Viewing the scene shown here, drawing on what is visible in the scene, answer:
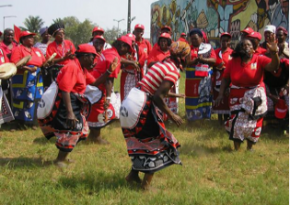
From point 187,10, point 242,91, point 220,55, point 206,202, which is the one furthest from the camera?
point 187,10

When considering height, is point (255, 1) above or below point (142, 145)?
above

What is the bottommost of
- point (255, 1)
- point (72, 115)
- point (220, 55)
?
point (72, 115)

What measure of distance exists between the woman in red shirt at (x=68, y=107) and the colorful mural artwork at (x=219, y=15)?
20.7 feet

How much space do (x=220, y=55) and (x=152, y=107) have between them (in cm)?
391

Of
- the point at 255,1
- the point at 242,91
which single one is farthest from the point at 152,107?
the point at 255,1

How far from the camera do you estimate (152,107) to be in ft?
12.9

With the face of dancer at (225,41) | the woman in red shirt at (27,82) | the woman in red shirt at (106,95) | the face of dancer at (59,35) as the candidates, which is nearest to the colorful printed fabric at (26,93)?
the woman in red shirt at (27,82)

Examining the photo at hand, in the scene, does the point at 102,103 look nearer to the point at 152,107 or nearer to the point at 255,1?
the point at 152,107

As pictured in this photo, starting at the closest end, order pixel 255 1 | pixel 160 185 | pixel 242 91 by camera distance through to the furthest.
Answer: pixel 160 185
pixel 242 91
pixel 255 1

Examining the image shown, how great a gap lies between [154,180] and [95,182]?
0.77 m

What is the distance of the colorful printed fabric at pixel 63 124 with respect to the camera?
4594 millimetres

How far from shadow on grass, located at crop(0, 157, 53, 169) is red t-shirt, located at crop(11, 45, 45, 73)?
2229 mm

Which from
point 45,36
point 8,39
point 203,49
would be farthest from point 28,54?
point 203,49

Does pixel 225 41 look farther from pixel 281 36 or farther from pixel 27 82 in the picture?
pixel 27 82
